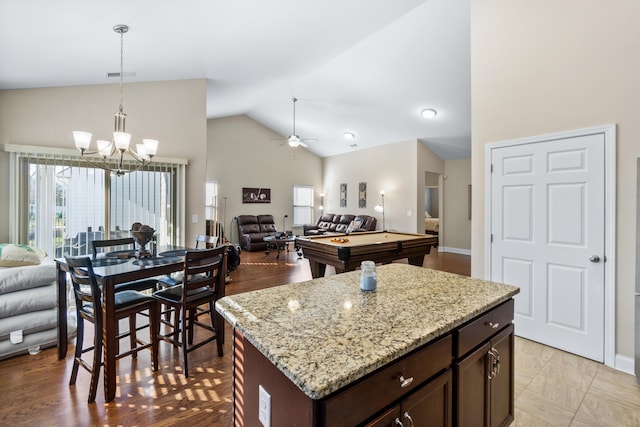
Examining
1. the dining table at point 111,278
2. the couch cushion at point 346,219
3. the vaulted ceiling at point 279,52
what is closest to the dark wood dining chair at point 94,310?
the dining table at point 111,278

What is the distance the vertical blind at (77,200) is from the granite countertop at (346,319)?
3.54 m

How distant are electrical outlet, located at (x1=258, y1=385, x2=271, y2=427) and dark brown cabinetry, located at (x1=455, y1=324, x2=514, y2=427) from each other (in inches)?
30.8

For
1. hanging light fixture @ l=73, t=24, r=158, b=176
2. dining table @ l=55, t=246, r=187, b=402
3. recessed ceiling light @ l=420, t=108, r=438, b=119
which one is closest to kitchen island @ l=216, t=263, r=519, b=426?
dining table @ l=55, t=246, r=187, b=402

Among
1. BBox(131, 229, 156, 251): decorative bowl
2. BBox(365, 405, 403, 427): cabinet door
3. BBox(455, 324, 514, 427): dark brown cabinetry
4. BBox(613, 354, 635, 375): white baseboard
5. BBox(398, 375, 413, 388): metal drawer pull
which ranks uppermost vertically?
BBox(131, 229, 156, 251): decorative bowl

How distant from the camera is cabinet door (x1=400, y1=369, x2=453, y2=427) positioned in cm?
105

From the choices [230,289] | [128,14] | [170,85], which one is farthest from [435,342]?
[170,85]

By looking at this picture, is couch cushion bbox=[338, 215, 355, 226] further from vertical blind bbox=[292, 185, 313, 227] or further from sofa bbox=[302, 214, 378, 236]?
vertical blind bbox=[292, 185, 313, 227]

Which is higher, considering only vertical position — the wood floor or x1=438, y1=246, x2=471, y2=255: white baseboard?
x1=438, y1=246, x2=471, y2=255: white baseboard

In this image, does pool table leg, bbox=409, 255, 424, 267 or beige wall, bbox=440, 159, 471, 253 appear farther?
beige wall, bbox=440, 159, 471, 253

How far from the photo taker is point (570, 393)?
223 centimetres

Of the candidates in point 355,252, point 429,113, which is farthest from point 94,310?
point 429,113

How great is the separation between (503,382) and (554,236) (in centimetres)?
193

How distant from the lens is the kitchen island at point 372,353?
2.89 feet

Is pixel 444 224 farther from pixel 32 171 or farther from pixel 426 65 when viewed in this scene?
pixel 32 171
